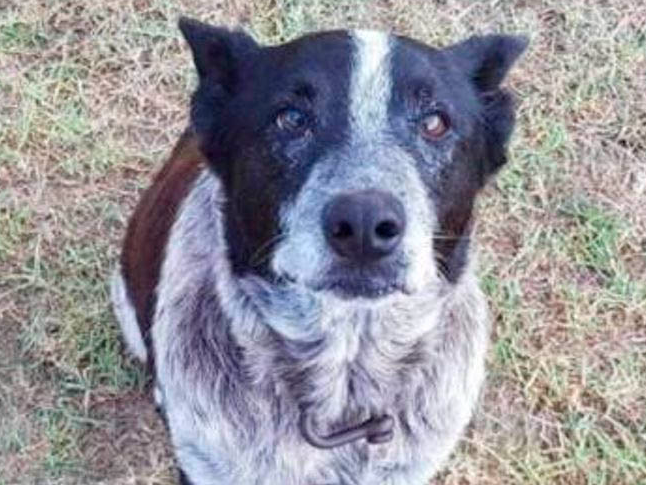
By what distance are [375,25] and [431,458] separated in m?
1.84

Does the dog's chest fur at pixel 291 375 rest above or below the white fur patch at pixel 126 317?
above

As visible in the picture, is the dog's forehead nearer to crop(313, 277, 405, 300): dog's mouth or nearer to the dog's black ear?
the dog's black ear

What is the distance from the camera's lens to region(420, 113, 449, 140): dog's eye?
111 inches

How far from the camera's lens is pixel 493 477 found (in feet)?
12.7

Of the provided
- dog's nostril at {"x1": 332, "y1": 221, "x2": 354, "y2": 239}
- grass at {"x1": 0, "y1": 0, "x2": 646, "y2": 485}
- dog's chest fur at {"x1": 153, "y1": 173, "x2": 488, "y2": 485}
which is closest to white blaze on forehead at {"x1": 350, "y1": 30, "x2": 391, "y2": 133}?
dog's nostril at {"x1": 332, "y1": 221, "x2": 354, "y2": 239}

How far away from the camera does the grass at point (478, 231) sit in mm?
3939

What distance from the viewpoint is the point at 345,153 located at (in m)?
2.73

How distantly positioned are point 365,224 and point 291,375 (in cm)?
63

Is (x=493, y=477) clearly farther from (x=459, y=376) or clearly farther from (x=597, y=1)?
(x=597, y=1)

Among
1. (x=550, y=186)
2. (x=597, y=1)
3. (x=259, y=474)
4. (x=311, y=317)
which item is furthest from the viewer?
(x=597, y=1)

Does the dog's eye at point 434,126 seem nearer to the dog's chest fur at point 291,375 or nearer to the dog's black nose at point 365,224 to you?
the dog's black nose at point 365,224

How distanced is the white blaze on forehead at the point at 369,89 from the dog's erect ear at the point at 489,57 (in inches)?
12.2

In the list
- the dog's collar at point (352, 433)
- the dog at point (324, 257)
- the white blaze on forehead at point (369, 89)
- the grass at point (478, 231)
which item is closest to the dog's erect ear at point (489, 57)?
the dog at point (324, 257)

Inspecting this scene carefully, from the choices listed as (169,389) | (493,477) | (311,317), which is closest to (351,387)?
(311,317)
